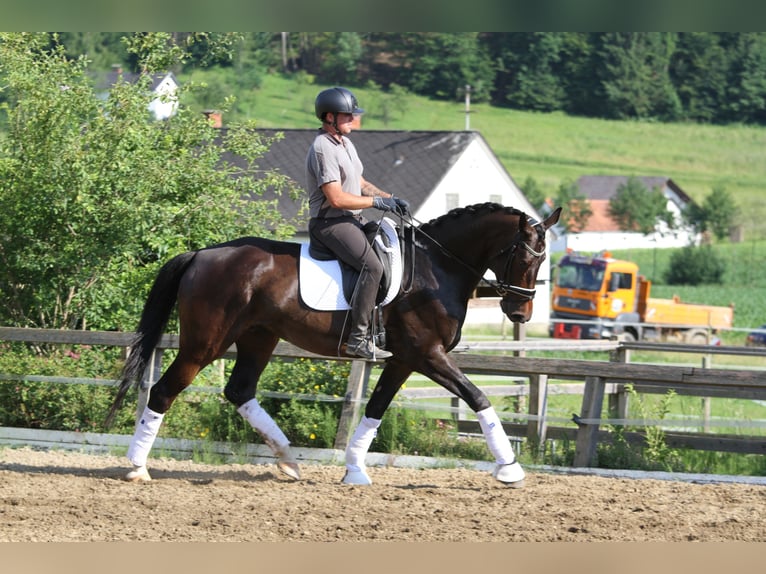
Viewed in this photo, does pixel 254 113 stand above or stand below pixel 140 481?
above

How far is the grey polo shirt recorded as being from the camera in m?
7.34

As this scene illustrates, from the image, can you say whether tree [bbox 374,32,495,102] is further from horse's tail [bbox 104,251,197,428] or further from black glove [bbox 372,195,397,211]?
black glove [bbox 372,195,397,211]

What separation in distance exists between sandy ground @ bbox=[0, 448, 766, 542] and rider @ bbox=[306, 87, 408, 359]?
3.77 feet

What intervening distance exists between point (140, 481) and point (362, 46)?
105614mm

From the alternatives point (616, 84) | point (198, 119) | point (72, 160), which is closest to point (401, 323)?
point (72, 160)

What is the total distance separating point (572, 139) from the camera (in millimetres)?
97250

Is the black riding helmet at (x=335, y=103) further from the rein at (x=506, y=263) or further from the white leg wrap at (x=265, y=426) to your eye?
the white leg wrap at (x=265, y=426)

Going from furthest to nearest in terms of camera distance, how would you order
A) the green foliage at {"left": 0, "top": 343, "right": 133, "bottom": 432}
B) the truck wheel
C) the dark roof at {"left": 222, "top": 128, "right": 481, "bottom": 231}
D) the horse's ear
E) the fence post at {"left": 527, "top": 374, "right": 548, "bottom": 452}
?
the dark roof at {"left": 222, "top": 128, "right": 481, "bottom": 231}
the truck wheel
the green foliage at {"left": 0, "top": 343, "right": 133, "bottom": 432}
the fence post at {"left": 527, "top": 374, "right": 548, "bottom": 452}
the horse's ear

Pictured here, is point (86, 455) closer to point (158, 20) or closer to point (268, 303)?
point (268, 303)

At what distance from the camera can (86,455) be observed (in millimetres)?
9078

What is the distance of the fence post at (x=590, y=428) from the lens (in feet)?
28.1


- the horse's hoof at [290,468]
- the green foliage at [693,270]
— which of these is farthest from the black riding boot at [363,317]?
the green foliage at [693,270]

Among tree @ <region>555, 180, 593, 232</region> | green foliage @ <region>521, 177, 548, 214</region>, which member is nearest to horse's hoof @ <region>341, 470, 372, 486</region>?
tree @ <region>555, 180, 593, 232</region>

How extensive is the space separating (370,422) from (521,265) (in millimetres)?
1627
